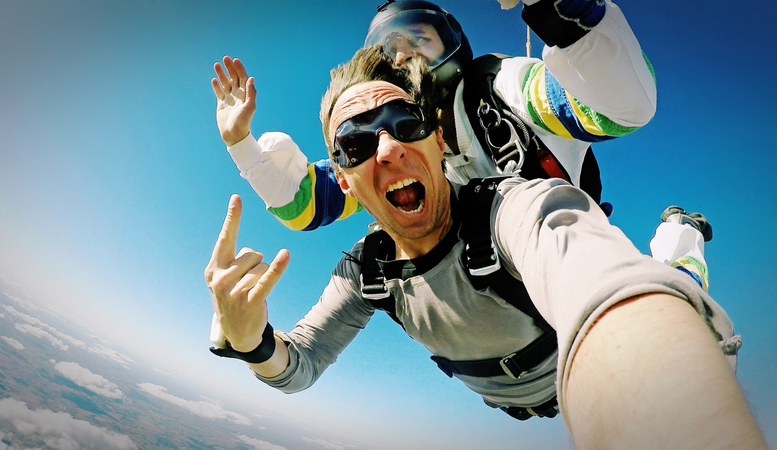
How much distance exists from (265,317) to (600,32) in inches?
50.0

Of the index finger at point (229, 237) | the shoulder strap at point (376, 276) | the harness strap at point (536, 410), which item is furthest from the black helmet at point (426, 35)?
the harness strap at point (536, 410)

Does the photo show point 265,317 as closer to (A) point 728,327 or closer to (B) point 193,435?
(A) point 728,327

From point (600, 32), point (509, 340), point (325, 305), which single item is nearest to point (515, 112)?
point (600, 32)

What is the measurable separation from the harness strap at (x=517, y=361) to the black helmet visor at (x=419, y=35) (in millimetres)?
1494

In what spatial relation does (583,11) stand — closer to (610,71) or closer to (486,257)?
(610,71)

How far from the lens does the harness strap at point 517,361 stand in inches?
51.4

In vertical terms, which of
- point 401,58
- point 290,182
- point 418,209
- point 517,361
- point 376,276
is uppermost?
point 401,58

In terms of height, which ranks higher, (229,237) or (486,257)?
(486,257)

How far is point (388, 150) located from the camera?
1.34 metres

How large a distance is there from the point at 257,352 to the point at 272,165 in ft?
3.64

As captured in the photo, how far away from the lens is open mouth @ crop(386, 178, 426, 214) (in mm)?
1364

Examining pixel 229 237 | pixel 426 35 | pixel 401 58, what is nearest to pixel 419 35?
pixel 426 35

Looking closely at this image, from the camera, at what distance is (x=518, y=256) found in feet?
2.62

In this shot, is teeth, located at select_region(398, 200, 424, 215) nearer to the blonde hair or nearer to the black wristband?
the blonde hair
